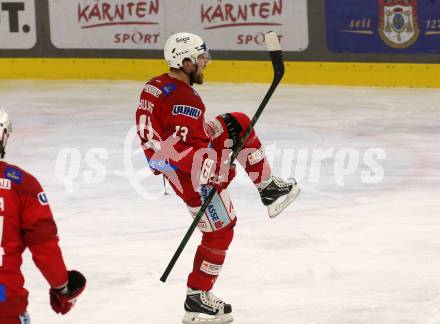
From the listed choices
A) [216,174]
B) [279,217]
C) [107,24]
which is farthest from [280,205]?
[107,24]

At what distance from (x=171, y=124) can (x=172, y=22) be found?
805 cm

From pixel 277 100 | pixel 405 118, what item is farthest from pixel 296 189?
pixel 277 100

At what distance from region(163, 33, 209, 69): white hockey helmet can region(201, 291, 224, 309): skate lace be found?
1.17m

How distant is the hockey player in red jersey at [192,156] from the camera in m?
5.65

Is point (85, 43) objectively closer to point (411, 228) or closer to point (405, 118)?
point (405, 118)

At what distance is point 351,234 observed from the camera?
24.7 feet

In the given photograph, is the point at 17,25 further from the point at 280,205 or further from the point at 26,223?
the point at 26,223

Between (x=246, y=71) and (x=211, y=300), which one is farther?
(x=246, y=71)

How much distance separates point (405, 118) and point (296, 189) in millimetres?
5069

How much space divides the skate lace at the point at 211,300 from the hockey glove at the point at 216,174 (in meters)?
0.55

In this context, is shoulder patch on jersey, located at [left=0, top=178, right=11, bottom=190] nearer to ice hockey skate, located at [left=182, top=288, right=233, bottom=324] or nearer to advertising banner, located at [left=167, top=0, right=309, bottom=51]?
ice hockey skate, located at [left=182, top=288, right=233, bottom=324]

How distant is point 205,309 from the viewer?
19.2ft

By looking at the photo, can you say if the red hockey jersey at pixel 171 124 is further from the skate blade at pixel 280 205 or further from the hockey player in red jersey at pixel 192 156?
the skate blade at pixel 280 205

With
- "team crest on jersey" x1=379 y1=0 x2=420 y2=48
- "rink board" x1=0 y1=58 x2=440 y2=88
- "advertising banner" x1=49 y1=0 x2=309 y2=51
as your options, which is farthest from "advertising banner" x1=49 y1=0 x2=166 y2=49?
"team crest on jersey" x1=379 y1=0 x2=420 y2=48
